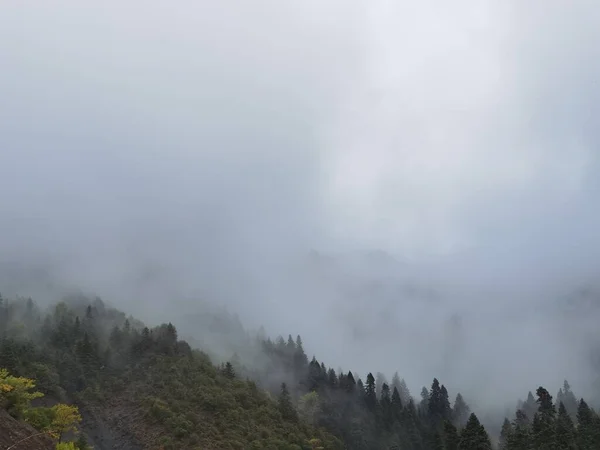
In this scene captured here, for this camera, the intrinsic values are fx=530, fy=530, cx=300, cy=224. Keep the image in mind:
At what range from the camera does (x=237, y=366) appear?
579 ft

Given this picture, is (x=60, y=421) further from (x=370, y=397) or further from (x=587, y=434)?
(x=370, y=397)

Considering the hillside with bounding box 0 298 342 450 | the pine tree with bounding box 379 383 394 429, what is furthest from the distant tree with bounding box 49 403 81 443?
the pine tree with bounding box 379 383 394 429

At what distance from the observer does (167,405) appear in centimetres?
10906

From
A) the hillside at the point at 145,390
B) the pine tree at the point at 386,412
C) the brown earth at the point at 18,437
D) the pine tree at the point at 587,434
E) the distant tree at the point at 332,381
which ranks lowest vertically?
the brown earth at the point at 18,437

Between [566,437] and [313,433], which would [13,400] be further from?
[566,437]

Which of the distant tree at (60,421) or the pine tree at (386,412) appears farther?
the pine tree at (386,412)

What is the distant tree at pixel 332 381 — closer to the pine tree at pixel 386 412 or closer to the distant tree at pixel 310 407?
the pine tree at pixel 386 412

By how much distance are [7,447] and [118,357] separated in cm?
8830

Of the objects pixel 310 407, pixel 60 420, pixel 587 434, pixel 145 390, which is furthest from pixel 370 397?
pixel 60 420

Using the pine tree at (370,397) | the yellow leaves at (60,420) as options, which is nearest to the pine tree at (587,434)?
the pine tree at (370,397)

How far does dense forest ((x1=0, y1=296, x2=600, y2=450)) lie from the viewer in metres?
99.8

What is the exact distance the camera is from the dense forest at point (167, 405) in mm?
99812

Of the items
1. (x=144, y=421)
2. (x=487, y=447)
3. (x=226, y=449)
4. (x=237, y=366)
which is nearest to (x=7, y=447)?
(x=226, y=449)

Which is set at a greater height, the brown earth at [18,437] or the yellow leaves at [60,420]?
the yellow leaves at [60,420]
